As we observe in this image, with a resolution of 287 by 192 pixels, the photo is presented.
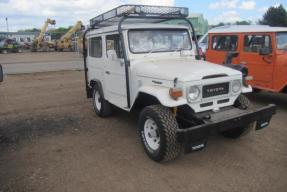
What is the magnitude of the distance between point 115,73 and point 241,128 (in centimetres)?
249

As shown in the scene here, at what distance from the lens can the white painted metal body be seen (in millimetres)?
4375

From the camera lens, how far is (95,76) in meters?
6.93

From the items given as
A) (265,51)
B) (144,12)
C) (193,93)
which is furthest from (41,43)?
(193,93)

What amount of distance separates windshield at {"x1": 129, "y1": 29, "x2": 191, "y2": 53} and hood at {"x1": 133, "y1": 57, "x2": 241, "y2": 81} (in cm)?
30

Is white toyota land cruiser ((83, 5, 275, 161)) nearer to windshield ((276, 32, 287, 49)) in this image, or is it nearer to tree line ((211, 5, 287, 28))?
windshield ((276, 32, 287, 49))

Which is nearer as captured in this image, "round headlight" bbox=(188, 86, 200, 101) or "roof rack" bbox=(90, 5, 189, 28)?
"round headlight" bbox=(188, 86, 200, 101)

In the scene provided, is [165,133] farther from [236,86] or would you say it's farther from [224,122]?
[236,86]

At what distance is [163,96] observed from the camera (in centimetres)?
431

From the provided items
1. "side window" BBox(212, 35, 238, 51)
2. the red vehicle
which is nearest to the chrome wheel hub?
the red vehicle

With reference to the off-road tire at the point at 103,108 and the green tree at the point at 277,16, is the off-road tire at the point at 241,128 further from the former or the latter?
the green tree at the point at 277,16

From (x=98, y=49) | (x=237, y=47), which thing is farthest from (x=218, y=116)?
(x=237, y=47)

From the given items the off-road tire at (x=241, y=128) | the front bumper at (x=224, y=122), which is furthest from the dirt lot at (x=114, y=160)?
the front bumper at (x=224, y=122)

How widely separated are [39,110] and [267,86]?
224 inches

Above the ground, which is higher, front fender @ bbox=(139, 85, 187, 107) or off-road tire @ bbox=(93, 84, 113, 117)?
front fender @ bbox=(139, 85, 187, 107)
